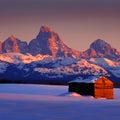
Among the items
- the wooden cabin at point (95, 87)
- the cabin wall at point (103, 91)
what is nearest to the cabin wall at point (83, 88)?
the wooden cabin at point (95, 87)

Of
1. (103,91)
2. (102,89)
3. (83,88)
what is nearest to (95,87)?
(102,89)

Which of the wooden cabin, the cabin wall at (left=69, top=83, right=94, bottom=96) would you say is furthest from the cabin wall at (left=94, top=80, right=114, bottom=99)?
the cabin wall at (left=69, top=83, right=94, bottom=96)

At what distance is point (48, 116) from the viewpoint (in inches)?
620

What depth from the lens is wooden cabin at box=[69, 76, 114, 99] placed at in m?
46.0

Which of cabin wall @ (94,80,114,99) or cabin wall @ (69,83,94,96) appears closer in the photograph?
cabin wall @ (94,80,114,99)

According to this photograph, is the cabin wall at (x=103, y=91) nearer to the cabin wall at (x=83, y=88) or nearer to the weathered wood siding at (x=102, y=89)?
the weathered wood siding at (x=102, y=89)

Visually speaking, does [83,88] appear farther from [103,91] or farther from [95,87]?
[103,91]

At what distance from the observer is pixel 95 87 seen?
45938mm

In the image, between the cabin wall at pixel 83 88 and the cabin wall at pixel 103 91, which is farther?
the cabin wall at pixel 83 88

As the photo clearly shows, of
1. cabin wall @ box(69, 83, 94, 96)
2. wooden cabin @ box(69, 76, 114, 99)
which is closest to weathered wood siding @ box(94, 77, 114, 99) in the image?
wooden cabin @ box(69, 76, 114, 99)

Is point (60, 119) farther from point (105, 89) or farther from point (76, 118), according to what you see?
point (105, 89)

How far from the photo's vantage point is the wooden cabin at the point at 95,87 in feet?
151

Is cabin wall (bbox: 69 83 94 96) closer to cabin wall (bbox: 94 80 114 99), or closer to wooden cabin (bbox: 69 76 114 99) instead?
wooden cabin (bbox: 69 76 114 99)

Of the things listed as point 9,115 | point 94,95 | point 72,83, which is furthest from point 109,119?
point 72,83
